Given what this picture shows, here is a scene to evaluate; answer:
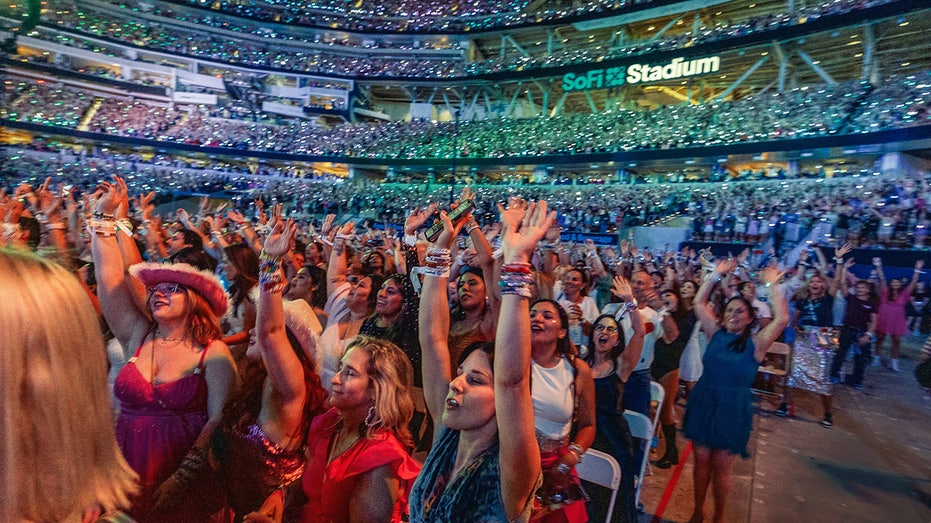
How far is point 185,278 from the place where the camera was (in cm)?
245

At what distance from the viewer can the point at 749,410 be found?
3.71 m

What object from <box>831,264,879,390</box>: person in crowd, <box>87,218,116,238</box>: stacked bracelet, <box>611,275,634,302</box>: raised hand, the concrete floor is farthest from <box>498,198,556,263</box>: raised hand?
<box>831,264,879,390</box>: person in crowd

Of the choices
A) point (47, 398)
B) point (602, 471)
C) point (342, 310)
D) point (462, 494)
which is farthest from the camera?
point (342, 310)

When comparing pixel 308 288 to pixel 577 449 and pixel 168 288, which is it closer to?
pixel 168 288

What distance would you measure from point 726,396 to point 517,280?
112 inches

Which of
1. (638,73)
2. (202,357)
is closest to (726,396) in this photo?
(202,357)

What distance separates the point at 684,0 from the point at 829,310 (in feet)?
69.9

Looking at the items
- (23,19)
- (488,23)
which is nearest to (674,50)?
(488,23)

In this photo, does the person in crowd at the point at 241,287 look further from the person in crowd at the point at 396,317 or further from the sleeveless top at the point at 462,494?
the sleeveless top at the point at 462,494

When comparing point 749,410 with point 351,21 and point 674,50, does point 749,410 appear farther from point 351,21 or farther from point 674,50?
point 351,21

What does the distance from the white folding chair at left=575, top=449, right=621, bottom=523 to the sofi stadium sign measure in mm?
24901

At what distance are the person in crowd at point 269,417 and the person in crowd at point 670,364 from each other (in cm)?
367

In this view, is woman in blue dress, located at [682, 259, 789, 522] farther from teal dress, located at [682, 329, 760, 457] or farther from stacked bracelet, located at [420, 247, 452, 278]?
stacked bracelet, located at [420, 247, 452, 278]

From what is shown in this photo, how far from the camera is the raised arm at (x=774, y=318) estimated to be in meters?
3.61
